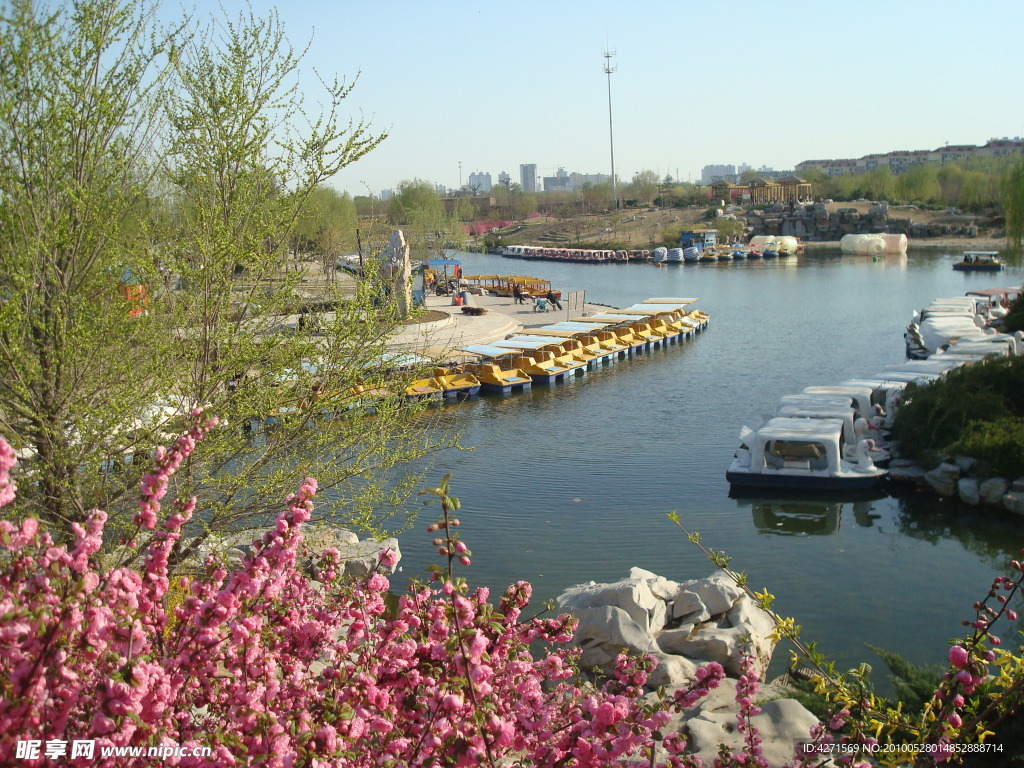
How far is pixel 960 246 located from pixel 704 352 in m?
48.2

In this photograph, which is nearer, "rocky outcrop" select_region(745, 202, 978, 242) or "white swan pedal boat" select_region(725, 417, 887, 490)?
"white swan pedal boat" select_region(725, 417, 887, 490)

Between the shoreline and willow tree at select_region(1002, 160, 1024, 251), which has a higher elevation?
willow tree at select_region(1002, 160, 1024, 251)

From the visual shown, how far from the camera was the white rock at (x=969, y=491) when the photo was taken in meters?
12.9

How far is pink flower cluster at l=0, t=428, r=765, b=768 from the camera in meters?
2.51

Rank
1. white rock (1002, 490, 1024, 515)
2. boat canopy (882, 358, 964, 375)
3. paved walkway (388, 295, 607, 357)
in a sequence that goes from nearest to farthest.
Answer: white rock (1002, 490, 1024, 515), boat canopy (882, 358, 964, 375), paved walkway (388, 295, 607, 357)

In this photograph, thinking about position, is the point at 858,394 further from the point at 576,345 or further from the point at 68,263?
the point at 68,263

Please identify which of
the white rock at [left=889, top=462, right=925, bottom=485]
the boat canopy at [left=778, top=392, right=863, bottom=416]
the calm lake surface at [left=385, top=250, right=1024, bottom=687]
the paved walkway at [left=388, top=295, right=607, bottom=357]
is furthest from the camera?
the paved walkway at [left=388, top=295, right=607, bottom=357]

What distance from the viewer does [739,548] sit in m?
11.8

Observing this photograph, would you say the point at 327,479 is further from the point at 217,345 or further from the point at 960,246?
the point at 960,246

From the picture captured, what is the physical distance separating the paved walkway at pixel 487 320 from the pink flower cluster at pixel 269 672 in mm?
17151

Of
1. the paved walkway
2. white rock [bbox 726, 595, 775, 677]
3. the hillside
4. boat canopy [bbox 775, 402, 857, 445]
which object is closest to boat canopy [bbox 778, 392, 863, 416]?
boat canopy [bbox 775, 402, 857, 445]

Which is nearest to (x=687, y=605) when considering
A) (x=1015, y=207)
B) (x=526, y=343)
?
(x=526, y=343)

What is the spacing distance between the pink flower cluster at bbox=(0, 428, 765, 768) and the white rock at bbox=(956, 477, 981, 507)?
10991 millimetres

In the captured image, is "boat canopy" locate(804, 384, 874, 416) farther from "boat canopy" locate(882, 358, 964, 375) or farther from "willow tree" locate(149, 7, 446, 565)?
"willow tree" locate(149, 7, 446, 565)
